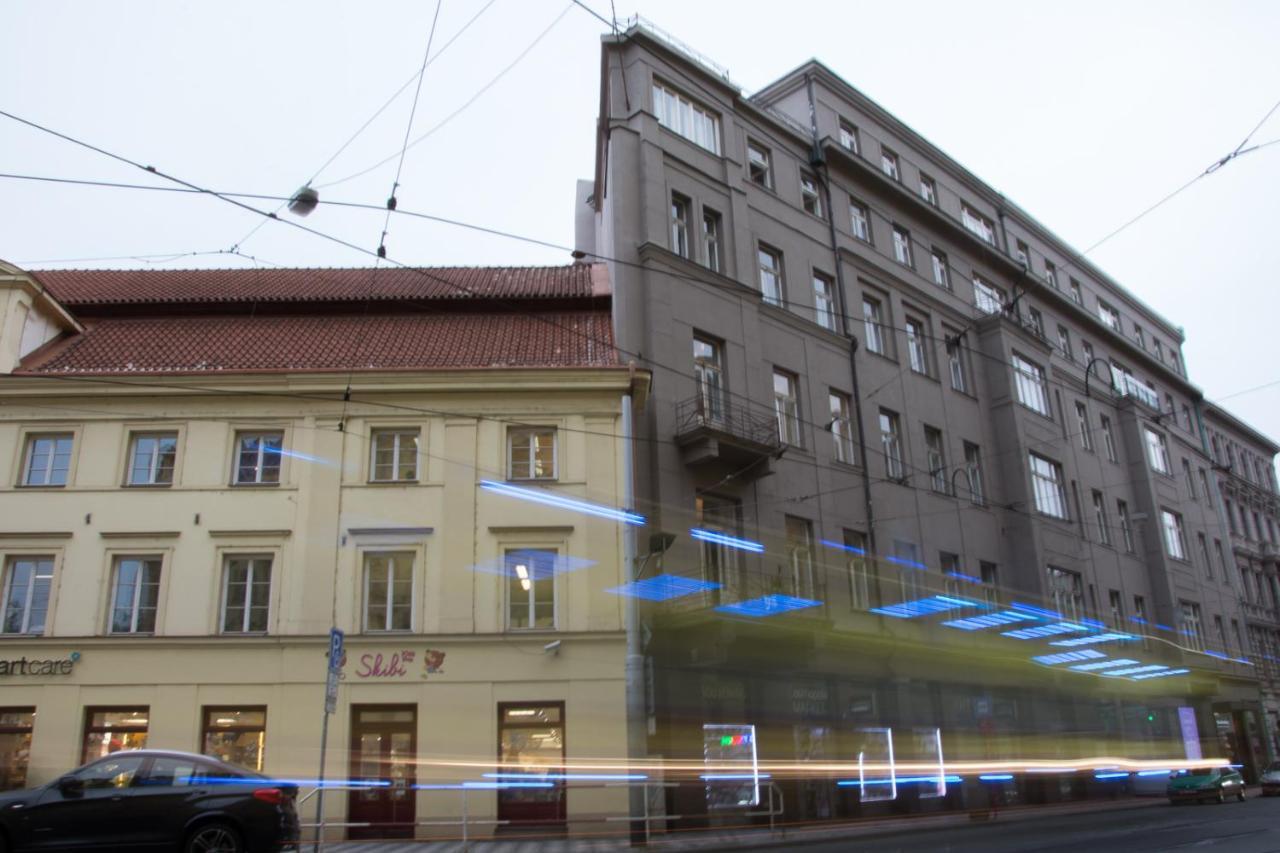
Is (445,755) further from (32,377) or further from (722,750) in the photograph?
(32,377)

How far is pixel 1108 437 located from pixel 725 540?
85.7 ft

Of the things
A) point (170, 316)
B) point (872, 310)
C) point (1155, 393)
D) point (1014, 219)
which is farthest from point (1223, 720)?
point (170, 316)

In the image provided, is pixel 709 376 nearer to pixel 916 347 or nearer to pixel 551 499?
pixel 551 499

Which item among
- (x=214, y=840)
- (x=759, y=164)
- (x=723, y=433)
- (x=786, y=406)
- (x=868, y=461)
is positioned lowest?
(x=214, y=840)

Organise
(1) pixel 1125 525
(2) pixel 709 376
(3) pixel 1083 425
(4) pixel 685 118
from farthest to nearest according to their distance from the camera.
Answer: (1) pixel 1125 525
(3) pixel 1083 425
(4) pixel 685 118
(2) pixel 709 376

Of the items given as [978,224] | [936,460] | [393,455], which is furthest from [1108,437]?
[393,455]

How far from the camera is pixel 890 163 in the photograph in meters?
34.9

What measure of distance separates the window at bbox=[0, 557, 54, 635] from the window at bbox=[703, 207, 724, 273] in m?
16.7

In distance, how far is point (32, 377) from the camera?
69.0 ft

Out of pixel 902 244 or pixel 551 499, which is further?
pixel 902 244

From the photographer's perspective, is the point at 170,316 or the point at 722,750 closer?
the point at 722,750

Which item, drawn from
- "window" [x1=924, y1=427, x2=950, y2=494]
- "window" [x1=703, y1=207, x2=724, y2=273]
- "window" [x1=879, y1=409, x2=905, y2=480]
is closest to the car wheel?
"window" [x1=703, y1=207, x2=724, y2=273]

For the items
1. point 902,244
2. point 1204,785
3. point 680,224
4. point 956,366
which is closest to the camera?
point 680,224

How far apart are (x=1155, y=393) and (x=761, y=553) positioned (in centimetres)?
3394
